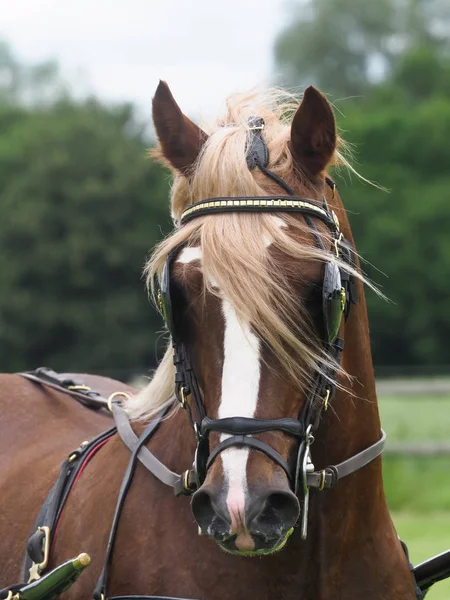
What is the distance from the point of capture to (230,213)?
8.93 ft

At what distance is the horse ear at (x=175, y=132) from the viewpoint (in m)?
2.88

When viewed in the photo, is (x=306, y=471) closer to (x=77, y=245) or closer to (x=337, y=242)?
(x=337, y=242)

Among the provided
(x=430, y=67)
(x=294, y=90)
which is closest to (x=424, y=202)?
(x=430, y=67)

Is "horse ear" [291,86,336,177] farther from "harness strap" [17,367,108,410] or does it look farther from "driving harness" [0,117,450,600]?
"harness strap" [17,367,108,410]

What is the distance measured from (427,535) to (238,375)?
5.74 meters

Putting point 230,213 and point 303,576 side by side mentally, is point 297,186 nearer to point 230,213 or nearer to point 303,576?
point 230,213

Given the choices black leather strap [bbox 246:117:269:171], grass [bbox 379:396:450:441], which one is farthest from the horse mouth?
grass [bbox 379:396:450:441]

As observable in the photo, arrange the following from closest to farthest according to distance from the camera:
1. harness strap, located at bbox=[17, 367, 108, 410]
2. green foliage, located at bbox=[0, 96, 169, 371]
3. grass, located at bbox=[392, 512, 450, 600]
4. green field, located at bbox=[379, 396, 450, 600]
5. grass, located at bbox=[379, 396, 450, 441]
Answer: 1. harness strap, located at bbox=[17, 367, 108, 410]
2. grass, located at bbox=[392, 512, 450, 600]
3. green field, located at bbox=[379, 396, 450, 600]
4. grass, located at bbox=[379, 396, 450, 441]
5. green foliage, located at bbox=[0, 96, 169, 371]

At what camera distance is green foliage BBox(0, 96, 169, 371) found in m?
37.9

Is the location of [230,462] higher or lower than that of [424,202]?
higher

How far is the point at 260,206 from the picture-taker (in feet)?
8.89

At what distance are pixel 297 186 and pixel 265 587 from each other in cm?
112

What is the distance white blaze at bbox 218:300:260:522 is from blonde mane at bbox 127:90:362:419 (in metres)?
0.03

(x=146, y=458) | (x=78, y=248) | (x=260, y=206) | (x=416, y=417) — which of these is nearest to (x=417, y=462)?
(x=416, y=417)
